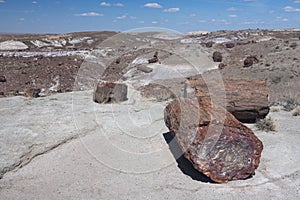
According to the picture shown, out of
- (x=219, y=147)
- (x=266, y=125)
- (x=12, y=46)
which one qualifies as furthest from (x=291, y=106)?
(x=12, y=46)

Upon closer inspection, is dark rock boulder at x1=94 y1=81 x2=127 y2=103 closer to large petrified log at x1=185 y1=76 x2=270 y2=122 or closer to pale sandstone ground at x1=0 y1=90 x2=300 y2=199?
pale sandstone ground at x1=0 y1=90 x2=300 y2=199

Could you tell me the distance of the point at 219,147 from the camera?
5352mm

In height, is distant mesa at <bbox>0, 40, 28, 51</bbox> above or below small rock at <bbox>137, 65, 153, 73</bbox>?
above

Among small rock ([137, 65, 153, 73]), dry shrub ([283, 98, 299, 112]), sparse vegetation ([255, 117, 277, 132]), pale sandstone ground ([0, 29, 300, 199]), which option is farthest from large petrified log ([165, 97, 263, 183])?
small rock ([137, 65, 153, 73])

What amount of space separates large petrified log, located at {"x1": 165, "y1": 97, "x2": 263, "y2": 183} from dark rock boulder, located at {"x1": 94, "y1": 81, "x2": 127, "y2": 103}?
Answer: 566 cm

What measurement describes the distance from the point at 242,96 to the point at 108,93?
4.88 m

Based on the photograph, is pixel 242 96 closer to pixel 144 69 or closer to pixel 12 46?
pixel 144 69

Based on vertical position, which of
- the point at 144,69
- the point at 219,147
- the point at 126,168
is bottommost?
the point at 144,69

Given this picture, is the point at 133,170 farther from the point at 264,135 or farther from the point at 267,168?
the point at 264,135

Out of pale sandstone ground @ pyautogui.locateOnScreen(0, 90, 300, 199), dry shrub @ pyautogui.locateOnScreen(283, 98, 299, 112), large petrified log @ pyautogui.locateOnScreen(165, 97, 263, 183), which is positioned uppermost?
large petrified log @ pyautogui.locateOnScreen(165, 97, 263, 183)

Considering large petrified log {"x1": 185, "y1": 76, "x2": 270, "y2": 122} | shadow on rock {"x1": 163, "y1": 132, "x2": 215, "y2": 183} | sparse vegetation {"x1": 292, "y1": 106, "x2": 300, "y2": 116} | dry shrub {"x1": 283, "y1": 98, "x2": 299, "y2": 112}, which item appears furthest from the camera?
dry shrub {"x1": 283, "y1": 98, "x2": 299, "y2": 112}

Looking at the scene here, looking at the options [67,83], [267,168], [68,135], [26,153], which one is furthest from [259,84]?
[67,83]

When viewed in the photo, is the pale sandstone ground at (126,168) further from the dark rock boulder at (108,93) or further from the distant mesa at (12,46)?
the distant mesa at (12,46)

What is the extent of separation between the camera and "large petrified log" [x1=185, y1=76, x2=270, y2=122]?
8125mm
